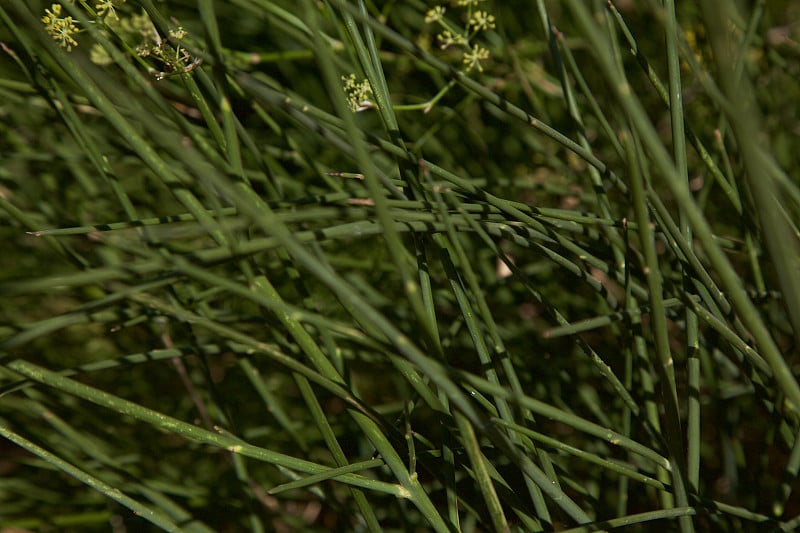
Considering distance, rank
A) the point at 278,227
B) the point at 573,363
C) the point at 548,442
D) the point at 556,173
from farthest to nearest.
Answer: the point at 556,173, the point at 573,363, the point at 548,442, the point at 278,227

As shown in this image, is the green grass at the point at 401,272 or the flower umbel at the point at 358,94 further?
the flower umbel at the point at 358,94

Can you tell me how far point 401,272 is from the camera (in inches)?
15.0

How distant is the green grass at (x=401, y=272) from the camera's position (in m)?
0.43

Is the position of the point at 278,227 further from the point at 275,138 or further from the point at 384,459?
the point at 275,138

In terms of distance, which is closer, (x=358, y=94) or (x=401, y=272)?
(x=401, y=272)

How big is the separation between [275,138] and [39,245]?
16.9 inches

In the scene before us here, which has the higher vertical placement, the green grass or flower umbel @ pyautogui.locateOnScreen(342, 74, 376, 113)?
flower umbel @ pyautogui.locateOnScreen(342, 74, 376, 113)

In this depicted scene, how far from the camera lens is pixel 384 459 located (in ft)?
1.69

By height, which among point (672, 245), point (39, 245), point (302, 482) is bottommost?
point (39, 245)

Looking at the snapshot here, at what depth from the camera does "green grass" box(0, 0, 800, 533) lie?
1.42 ft

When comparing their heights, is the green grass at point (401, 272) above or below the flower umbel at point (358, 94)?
below

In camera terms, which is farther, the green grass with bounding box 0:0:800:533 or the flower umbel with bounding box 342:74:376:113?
the flower umbel with bounding box 342:74:376:113

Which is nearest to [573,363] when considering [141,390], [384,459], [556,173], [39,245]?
[556,173]

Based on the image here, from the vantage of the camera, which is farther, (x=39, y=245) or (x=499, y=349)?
(x=39, y=245)
